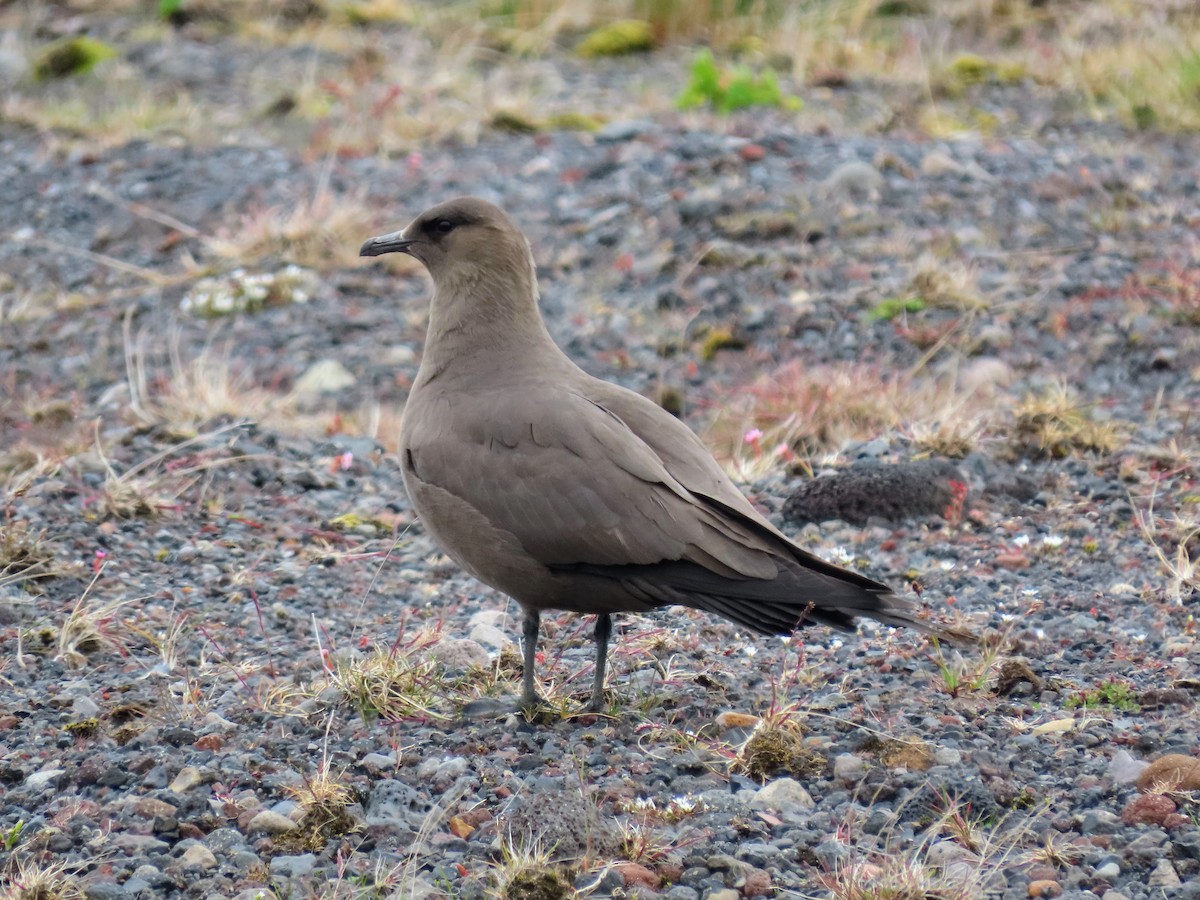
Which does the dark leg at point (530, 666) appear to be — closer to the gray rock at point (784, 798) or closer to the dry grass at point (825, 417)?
the gray rock at point (784, 798)

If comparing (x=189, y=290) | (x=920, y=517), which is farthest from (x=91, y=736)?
(x=189, y=290)

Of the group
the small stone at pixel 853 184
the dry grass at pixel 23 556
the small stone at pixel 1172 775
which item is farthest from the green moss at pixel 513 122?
the small stone at pixel 1172 775

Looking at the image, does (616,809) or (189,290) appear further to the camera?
(189,290)

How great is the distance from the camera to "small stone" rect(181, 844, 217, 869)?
3.23 metres

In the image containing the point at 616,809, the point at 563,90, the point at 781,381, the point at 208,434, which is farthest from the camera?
the point at 563,90

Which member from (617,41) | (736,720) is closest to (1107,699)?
(736,720)

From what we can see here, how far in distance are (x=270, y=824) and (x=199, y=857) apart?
0.18m

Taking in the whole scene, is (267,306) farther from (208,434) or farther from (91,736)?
(91,736)

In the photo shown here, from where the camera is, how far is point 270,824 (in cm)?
337

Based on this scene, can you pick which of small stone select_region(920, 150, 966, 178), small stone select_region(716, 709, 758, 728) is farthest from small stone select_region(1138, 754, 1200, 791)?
small stone select_region(920, 150, 966, 178)

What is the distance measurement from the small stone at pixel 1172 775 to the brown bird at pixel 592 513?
64 centimetres

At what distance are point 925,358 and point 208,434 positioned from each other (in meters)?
3.07

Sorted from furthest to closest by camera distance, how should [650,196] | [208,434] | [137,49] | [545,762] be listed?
[137,49]
[650,196]
[208,434]
[545,762]

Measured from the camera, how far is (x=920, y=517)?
17.5 ft
